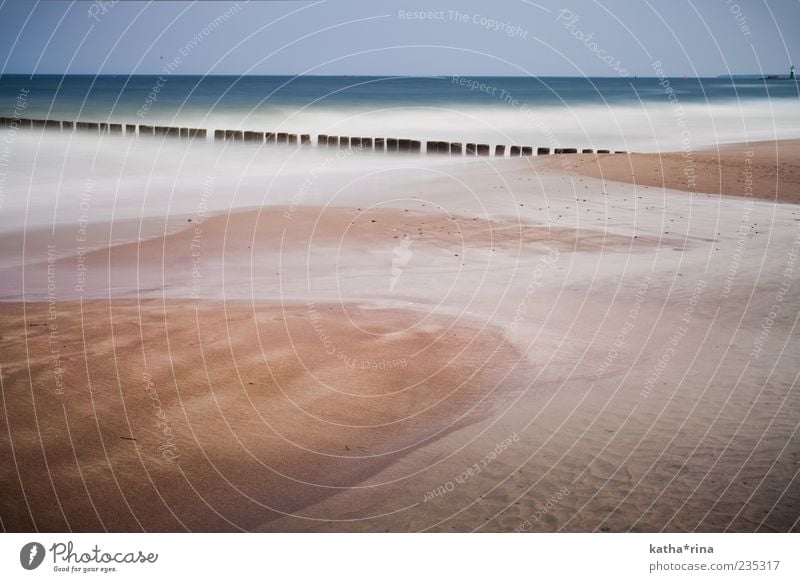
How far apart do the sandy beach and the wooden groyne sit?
16.7 metres

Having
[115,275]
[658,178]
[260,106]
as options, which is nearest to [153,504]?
[115,275]

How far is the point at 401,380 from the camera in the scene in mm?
7516

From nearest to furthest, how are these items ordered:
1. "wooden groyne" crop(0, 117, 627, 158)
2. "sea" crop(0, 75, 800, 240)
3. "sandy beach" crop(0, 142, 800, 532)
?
"sandy beach" crop(0, 142, 800, 532) → "sea" crop(0, 75, 800, 240) → "wooden groyne" crop(0, 117, 627, 158)

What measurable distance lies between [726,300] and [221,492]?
22.9ft

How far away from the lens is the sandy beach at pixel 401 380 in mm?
5602

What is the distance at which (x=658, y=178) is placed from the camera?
20406mm

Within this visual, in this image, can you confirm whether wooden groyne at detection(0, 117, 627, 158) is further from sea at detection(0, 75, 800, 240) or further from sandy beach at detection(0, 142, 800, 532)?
sandy beach at detection(0, 142, 800, 532)

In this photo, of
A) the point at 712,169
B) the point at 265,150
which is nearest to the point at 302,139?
the point at 265,150

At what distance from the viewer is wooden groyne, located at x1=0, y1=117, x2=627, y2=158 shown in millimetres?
30078
